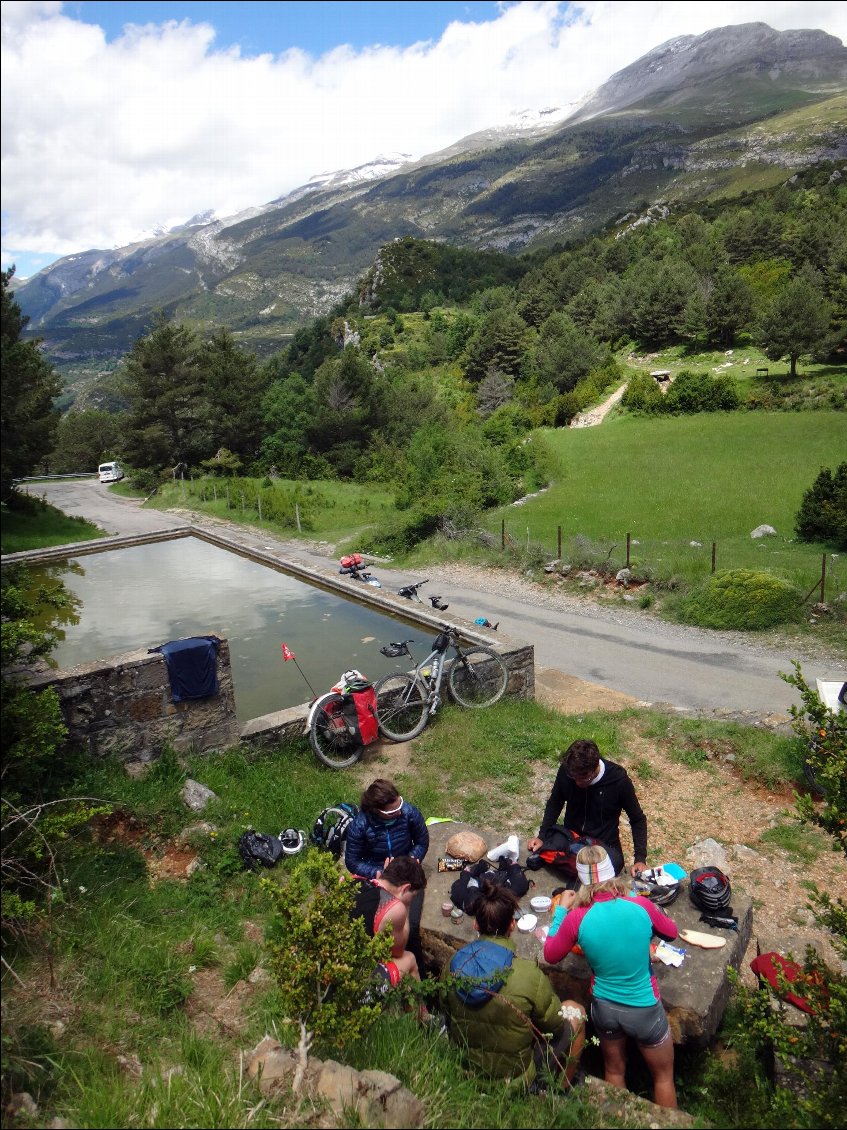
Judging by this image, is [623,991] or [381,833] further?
[381,833]

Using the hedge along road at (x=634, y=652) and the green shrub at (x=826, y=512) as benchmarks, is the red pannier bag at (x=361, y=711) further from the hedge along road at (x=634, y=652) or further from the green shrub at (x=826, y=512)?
the green shrub at (x=826, y=512)

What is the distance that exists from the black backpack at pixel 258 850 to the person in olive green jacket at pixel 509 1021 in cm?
230

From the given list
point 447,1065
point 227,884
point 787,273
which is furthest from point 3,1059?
point 787,273

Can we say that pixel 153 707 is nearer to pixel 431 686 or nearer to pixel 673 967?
pixel 431 686

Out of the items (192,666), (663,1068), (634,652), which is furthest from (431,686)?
(634,652)

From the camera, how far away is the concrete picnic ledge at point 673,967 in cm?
381

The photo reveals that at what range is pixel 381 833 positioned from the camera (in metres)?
4.99

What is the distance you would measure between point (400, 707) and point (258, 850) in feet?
10.4

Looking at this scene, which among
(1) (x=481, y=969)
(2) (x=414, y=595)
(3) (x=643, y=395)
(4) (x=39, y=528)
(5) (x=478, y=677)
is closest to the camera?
(1) (x=481, y=969)

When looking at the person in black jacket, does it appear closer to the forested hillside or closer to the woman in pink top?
the woman in pink top

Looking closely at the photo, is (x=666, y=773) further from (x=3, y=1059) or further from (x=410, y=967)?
(x=3, y=1059)

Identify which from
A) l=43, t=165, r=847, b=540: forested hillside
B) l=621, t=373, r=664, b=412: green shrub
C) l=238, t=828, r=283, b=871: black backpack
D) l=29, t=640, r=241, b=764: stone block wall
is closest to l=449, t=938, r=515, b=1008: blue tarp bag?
l=238, t=828, r=283, b=871: black backpack

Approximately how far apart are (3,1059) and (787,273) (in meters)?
64.5

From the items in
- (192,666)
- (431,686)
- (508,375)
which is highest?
(508,375)
